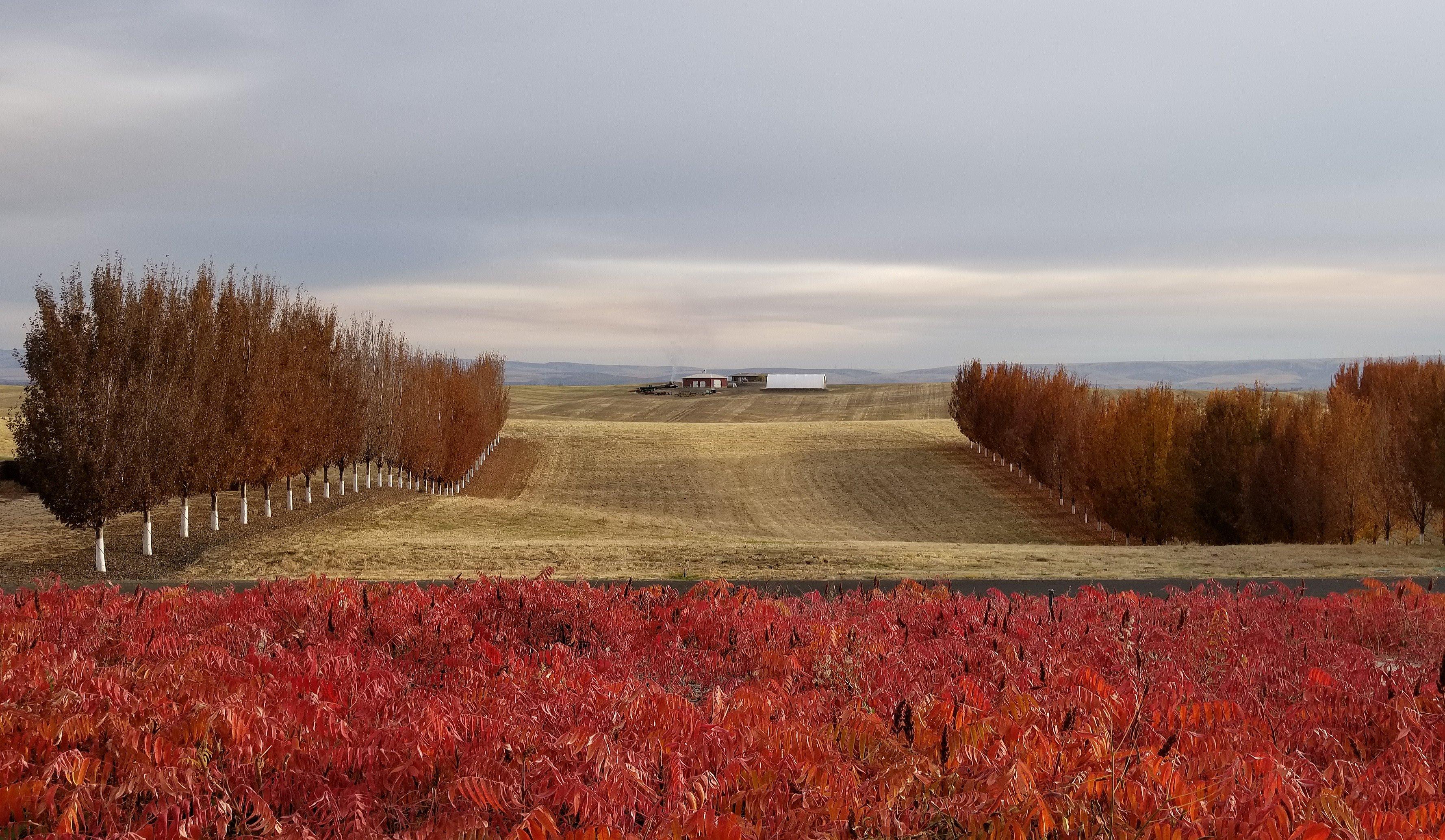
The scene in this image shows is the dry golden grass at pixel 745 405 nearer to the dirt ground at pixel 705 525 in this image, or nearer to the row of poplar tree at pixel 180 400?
the dirt ground at pixel 705 525

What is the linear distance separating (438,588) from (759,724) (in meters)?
4.78

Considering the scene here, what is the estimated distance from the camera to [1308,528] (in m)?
37.4

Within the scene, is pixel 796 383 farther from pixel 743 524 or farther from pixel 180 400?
pixel 180 400

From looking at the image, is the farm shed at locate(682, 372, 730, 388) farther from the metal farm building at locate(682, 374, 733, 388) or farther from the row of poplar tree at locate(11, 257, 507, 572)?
the row of poplar tree at locate(11, 257, 507, 572)

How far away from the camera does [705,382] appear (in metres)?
141

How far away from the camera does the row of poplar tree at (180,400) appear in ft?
71.3

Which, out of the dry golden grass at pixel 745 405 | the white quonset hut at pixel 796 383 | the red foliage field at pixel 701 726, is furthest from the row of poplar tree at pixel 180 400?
the white quonset hut at pixel 796 383

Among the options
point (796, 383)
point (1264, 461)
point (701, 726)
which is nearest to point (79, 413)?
point (701, 726)

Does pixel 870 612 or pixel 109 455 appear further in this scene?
pixel 109 455

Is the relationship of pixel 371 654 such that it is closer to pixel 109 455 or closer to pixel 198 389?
pixel 109 455

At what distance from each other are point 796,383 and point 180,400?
382ft

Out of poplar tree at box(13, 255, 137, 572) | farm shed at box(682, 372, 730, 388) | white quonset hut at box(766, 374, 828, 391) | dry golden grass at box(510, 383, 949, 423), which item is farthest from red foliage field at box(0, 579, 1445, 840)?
farm shed at box(682, 372, 730, 388)

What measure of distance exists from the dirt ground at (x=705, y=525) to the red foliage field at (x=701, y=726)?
1031 cm

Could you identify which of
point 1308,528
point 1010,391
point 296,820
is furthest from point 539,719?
point 1010,391
